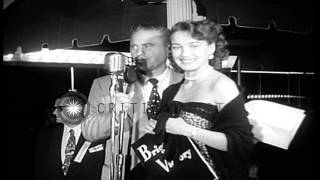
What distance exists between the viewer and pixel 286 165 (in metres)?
2.26

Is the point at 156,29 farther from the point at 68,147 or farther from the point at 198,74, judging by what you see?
the point at 68,147

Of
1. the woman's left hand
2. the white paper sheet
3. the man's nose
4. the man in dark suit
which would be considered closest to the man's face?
the man's nose

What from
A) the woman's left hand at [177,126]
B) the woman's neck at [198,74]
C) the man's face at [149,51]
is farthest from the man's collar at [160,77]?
the woman's left hand at [177,126]

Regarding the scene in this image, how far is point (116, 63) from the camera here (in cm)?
237

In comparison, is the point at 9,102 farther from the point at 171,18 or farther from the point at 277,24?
the point at 277,24

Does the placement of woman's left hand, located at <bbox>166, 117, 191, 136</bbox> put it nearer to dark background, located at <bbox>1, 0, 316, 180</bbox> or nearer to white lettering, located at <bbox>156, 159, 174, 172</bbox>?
white lettering, located at <bbox>156, 159, 174, 172</bbox>

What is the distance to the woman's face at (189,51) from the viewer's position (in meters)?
2.24

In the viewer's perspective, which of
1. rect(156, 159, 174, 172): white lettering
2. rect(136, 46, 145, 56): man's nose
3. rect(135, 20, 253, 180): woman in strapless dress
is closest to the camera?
rect(135, 20, 253, 180): woman in strapless dress

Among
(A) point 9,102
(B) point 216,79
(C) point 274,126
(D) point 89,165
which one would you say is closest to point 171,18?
(B) point 216,79

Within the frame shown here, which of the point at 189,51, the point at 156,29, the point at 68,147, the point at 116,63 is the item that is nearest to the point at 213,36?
the point at 189,51

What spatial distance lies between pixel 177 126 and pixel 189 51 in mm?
416

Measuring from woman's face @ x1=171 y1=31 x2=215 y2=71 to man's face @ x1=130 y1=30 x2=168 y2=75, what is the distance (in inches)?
2.9

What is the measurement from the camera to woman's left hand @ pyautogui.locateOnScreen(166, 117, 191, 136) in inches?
87.0

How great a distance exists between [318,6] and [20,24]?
6.09 feet
